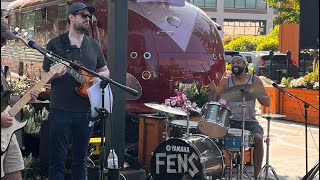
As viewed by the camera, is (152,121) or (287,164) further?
(287,164)

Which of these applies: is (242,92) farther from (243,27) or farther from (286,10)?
(243,27)

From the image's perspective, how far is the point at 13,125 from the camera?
4.10 metres

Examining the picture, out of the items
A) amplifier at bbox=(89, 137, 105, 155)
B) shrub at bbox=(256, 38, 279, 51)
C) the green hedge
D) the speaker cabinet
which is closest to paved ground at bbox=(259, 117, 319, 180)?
amplifier at bbox=(89, 137, 105, 155)

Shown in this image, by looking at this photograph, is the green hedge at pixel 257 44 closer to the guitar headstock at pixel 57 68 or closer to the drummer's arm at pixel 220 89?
the drummer's arm at pixel 220 89

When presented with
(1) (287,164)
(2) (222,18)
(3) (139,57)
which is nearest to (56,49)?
(3) (139,57)

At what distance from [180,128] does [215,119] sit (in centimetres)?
82

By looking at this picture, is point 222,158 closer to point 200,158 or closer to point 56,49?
point 200,158

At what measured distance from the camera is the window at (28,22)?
36.3 feet

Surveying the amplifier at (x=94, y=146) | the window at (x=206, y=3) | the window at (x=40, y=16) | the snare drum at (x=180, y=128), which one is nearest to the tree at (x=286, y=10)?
the window at (x=40, y=16)

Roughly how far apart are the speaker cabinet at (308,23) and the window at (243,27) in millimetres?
51463

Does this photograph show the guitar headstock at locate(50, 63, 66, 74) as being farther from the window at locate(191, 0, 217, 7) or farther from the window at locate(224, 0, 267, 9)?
the window at locate(224, 0, 267, 9)

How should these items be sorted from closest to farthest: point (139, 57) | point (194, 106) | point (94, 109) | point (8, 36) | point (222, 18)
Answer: point (8, 36), point (94, 109), point (194, 106), point (139, 57), point (222, 18)

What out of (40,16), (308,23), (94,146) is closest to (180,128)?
(94,146)

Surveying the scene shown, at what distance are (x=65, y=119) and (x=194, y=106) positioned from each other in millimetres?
2048
